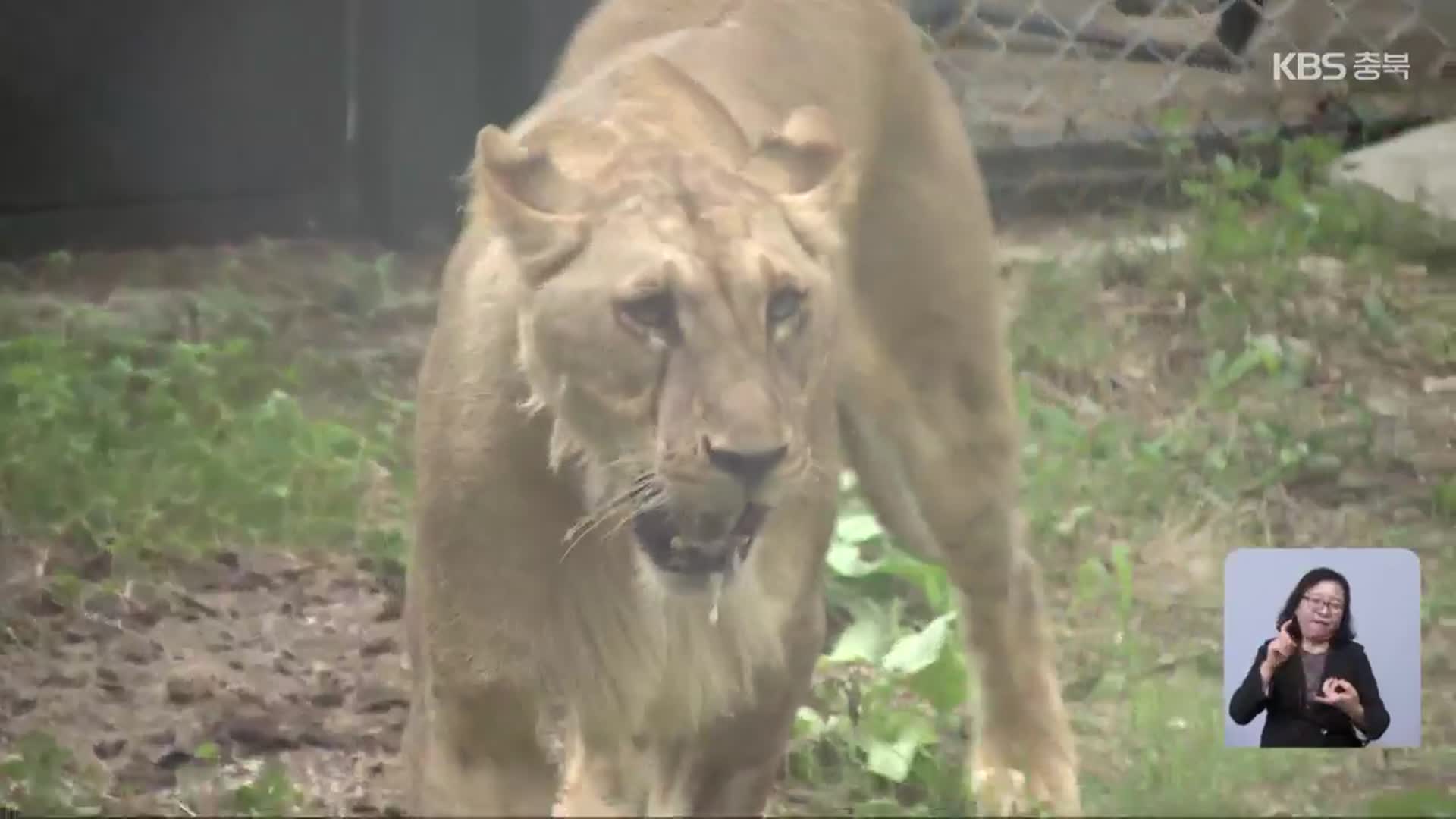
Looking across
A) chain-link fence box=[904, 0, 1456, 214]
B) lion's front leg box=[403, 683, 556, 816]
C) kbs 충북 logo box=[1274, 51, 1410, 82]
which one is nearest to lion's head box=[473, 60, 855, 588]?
lion's front leg box=[403, 683, 556, 816]

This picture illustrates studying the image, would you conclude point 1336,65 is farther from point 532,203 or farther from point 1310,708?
point 532,203

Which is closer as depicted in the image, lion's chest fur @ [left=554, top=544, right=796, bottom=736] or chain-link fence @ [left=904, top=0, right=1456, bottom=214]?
lion's chest fur @ [left=554, top=544, right=796, bottom=736]

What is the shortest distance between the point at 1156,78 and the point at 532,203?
73 cm

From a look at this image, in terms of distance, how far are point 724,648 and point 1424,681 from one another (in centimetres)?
64

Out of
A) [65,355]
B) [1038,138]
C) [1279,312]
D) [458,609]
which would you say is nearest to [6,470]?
[65,355]

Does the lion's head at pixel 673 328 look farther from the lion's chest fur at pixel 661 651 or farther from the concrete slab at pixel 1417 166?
the concrete slab at pixel 1417 166

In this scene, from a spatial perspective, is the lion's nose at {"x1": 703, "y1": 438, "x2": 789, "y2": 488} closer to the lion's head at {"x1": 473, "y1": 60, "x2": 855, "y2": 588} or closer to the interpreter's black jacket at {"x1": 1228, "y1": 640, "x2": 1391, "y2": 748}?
the lion's head at {"x1": 473, "y1": 60, "x2": 855, "y2": 588}

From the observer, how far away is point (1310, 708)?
1.74 metres

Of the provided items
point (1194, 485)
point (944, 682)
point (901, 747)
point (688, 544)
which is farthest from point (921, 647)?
point (688, 544)

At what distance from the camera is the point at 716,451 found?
4.37 feet

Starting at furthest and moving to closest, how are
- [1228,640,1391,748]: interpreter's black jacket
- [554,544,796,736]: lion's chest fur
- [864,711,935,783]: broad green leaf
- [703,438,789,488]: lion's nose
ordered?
[864,711,935,783]: broad green leaf
[1228,640,1391,748]: interpreter's black jacket
[554,544,796,736]: lion's chest fur
[703,438,789,488]: lion's nose

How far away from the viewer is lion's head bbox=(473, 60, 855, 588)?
53.0 inches

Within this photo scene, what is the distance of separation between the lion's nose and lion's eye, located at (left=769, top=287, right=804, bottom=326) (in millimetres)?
102

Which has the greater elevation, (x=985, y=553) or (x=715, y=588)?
(x=715, y=588)
